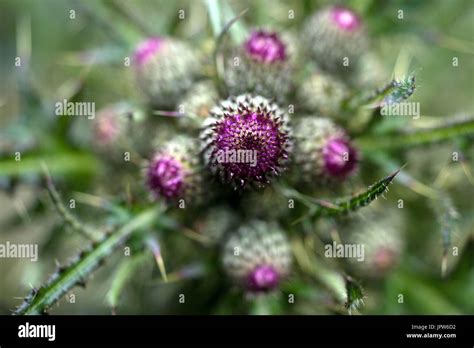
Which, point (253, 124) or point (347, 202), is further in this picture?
point (347, 202)

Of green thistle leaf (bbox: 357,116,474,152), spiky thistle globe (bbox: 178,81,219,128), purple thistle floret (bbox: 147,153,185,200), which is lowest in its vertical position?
purple thistle floret (bbox: 147,153,185,200)

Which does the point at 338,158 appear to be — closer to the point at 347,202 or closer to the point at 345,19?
the point at 347,202

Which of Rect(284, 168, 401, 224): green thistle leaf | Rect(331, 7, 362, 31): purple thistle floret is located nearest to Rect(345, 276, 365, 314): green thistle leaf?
Rect(284, 168, 401, 224): green thistle leaf

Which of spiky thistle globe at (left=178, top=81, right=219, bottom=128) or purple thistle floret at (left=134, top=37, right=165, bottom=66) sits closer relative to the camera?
spiky thistle globe at (left=178, top=81, right=219, bottom=128)

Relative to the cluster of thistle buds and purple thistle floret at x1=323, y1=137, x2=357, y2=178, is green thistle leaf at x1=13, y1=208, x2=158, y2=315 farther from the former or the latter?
purple thistle floret at x1=323, y1=137, x2=357, y2=178

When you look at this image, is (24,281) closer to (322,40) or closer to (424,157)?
(322,40)

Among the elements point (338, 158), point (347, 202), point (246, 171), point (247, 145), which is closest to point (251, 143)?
point (247, 145)
